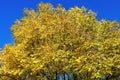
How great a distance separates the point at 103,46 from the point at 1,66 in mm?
10927

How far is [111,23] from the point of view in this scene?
3934 cm

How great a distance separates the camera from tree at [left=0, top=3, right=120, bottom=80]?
35.8m

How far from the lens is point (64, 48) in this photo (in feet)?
121

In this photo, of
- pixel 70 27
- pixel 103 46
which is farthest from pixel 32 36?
pixel 103 46

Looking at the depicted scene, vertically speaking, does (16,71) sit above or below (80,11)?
below

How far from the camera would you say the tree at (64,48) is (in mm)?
35844

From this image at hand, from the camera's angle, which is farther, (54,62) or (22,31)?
(22,31)

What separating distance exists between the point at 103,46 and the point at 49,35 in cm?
536

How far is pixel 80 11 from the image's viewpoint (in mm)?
40125

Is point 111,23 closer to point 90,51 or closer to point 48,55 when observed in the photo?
point 90,51

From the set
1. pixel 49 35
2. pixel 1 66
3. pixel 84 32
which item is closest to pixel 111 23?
pixel 84 32

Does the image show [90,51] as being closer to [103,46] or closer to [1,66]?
[103,46]

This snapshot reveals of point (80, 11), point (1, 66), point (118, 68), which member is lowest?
point (118, 68)

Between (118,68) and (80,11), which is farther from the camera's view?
(80,11)
